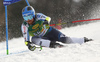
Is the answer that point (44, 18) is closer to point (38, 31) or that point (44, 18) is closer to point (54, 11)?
point (38, 31)

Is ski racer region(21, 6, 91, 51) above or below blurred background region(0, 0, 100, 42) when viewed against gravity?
below

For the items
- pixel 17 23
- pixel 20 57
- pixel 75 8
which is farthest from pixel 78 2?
pixel 20 57

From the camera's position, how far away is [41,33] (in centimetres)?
487

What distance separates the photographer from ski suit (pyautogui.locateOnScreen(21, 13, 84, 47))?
4656 mm

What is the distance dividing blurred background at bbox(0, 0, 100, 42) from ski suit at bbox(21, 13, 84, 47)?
471cm

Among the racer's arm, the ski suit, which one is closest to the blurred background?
the ski suit

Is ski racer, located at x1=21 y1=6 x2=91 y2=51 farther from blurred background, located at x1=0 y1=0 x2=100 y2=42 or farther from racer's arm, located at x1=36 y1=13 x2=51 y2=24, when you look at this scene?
blurred background, located at x1=0 y1=0 x2=100 y2=42

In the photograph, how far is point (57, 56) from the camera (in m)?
4.25

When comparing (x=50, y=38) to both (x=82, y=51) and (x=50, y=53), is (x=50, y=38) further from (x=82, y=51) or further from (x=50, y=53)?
(x=82, y=51)

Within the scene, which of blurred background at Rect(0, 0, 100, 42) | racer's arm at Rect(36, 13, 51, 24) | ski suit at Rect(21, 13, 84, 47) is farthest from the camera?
blurred background at Rect(0, 0, 100, 42)

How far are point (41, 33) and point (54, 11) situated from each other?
231 inches

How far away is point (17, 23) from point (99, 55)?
21.6ft

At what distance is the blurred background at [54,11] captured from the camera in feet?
30.9

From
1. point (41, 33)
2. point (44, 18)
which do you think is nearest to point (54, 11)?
point (41, 33)
